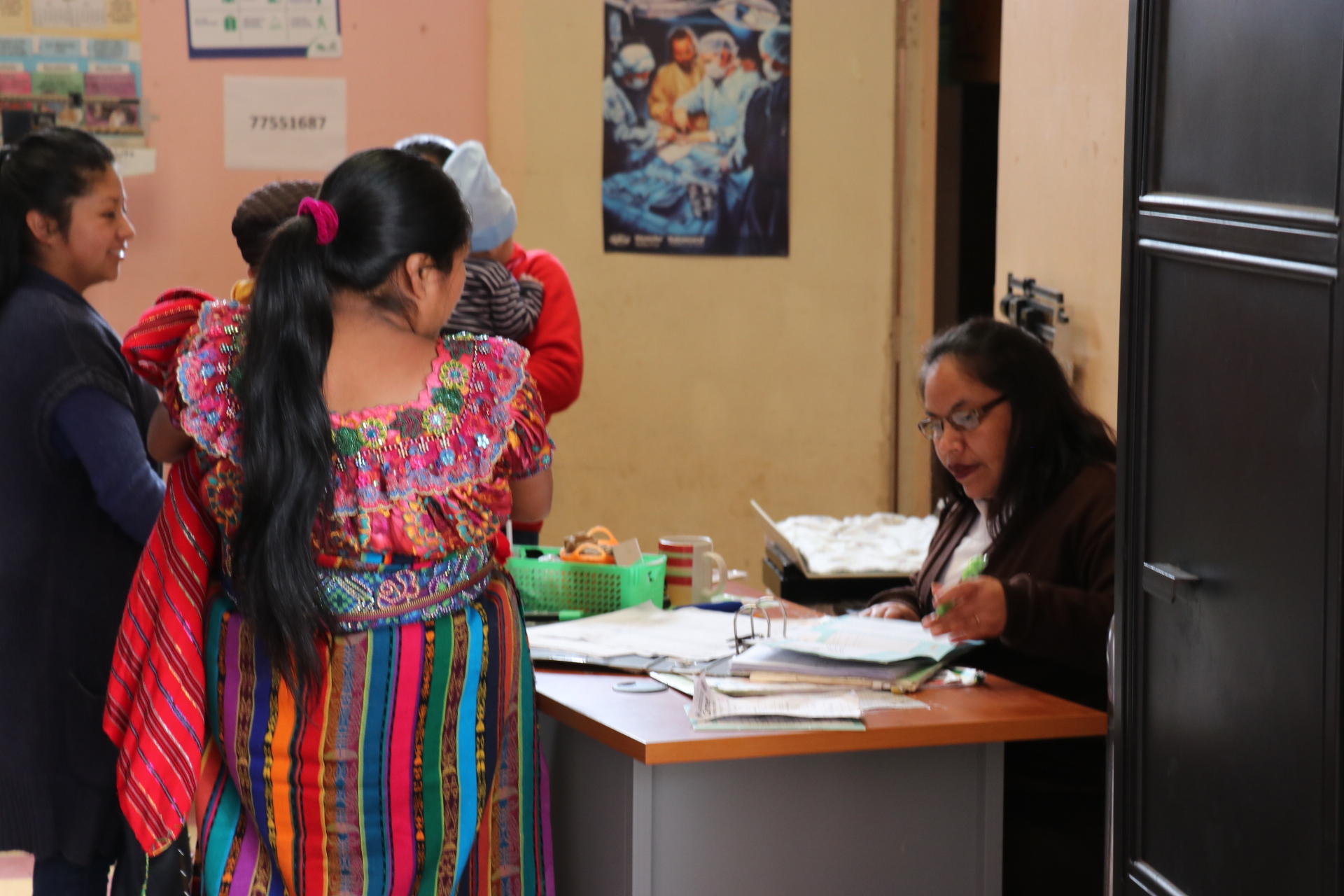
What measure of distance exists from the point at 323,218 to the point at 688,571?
3.75 feet

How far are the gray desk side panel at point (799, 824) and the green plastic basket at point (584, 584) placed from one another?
483 millimetres

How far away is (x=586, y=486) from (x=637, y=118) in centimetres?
118

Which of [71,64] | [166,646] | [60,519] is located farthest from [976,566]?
[71,64]

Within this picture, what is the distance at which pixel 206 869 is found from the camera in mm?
1712

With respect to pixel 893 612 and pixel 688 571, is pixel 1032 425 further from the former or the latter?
pixel 688 571

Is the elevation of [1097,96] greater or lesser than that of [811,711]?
greater

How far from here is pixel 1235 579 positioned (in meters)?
1.34

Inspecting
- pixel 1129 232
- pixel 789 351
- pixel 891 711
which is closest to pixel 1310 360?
pixel 1129 232

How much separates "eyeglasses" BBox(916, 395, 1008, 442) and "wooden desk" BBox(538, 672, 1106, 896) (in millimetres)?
504

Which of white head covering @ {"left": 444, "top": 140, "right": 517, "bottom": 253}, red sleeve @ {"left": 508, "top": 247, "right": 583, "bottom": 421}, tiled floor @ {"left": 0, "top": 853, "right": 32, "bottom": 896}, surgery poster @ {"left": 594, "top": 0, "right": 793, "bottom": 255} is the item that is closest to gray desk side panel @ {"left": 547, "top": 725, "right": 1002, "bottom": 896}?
red sleeve @ {"left": 508, "top": 247, "right": 583, "bottom": 421}

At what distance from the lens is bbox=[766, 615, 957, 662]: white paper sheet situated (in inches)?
78.1

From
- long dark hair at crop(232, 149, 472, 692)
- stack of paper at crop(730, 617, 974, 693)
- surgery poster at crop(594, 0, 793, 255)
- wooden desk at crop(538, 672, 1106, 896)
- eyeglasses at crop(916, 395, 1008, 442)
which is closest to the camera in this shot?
long dark hair at crop(232, 149, 472, 692)

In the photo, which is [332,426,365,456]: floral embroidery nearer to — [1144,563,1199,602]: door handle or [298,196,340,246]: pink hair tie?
[298,196,340,246]: pink hair tie

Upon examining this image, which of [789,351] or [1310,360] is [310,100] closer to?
[789,351]
